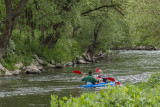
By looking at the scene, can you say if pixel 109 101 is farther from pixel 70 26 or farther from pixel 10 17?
pixel 70 26

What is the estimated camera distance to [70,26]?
2275cm

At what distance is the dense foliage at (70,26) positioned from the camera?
825 inches

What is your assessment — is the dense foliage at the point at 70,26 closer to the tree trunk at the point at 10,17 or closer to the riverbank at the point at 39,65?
the riverbank at the point at 39,65

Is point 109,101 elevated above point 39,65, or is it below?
above

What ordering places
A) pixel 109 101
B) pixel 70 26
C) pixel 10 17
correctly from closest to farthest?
1. pixel 109 101
2. pixel 10 17
3. pixel 70 26

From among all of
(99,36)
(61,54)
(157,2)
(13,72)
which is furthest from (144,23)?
(99,36)

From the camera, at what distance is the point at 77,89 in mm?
15242

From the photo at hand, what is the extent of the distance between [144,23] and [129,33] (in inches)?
806

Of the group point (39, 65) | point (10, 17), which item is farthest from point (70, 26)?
point (10, 17)

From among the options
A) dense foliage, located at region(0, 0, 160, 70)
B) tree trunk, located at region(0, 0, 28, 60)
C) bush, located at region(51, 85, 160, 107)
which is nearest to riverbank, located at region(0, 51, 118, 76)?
dense foliage, located at region(0, 0, 160, 70)

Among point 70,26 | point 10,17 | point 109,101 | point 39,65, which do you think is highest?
point 10,17

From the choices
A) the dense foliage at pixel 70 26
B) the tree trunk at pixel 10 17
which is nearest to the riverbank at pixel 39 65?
the dense foliage at pixel 70 26

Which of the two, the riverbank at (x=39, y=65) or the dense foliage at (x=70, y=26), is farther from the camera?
the riverbank at (x=39, y=65)

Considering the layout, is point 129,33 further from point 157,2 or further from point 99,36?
point 157,2
